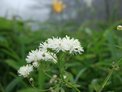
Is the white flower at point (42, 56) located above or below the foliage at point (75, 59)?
below

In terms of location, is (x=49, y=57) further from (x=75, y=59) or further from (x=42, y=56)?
(x=75, y=59)

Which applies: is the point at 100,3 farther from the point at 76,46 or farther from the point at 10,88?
the point at 76,46

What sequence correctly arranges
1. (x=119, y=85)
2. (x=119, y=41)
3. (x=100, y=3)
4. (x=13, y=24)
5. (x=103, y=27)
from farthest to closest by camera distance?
(x=100, y=3) → (x=103, y=27) → (x=13, y=24) → (x=119, y=41) → (x=119, y=85)

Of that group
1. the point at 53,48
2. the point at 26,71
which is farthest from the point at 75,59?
the point at 53,48

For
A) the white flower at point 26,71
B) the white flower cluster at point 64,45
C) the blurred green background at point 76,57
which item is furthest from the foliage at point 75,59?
the white flower cluster at point 64,45

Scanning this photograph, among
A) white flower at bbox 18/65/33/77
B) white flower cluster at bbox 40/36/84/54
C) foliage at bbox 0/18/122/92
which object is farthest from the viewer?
foliage at bbox 0/18/122/92

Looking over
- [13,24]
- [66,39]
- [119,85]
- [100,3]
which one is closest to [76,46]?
[66,39]

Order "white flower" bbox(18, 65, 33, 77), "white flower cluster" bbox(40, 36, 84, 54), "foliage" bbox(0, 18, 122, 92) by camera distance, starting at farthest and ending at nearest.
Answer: "foliage" bbox(0, 18, 122, 92), "white flower" bbox(18, 65, 33, 77), "white flower cluster" bbox(40, 36, 84, 54)

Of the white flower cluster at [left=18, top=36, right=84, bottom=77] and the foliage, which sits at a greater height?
the foliage

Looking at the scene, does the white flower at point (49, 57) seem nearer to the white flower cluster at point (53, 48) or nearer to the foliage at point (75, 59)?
the white flower cluster at point (53, 48)

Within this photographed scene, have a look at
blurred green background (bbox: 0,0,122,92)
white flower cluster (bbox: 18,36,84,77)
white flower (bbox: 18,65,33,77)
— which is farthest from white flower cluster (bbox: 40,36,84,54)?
blurred green background (bbox: 0,0,122,92)

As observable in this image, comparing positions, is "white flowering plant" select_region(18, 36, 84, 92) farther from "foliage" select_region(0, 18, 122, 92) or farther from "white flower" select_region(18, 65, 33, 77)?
"foliage" select_region(0, 18, 122, 92)
